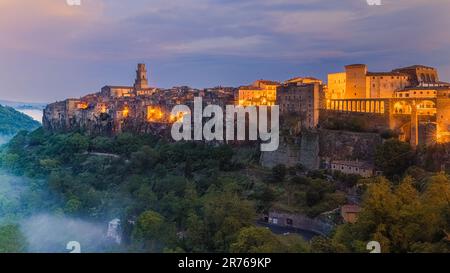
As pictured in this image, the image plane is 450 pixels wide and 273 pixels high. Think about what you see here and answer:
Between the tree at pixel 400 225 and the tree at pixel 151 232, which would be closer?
the tree at pixel 400 225

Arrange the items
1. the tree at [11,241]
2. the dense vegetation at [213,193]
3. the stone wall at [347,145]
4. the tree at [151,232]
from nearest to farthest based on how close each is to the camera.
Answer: the dense vegetation at [213,193]
the tree at [11,241]
the tree at [151,232]
the stone wall at [347,145]

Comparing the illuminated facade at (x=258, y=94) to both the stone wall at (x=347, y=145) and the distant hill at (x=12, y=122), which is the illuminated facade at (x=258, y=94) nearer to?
the stone wall at (x=347, y=145)

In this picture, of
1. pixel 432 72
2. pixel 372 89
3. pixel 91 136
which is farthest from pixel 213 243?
pixel 91 136

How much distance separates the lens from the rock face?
930 cm

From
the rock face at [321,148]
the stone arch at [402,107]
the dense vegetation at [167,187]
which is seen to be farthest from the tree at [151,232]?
the stone arch at [402,107]

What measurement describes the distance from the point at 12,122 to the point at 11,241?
14410mm

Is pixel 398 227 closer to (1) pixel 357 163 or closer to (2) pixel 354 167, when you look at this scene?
(2) pixel 354 167

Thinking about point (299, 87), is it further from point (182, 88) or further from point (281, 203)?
point (182, 88)

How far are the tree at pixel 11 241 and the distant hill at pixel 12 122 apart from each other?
12310 millimetres

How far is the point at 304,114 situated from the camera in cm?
1081

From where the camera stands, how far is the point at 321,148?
32.4 ft

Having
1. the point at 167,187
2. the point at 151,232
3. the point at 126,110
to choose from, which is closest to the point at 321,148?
the point at 167,187

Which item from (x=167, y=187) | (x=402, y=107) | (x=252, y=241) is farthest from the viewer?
(x=402, y=107)

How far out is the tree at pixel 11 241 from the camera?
5.34 meters
